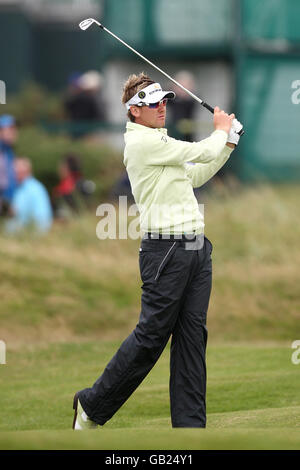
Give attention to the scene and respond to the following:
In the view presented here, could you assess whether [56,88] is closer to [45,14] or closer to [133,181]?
[45,14]

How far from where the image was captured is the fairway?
16.2 feet

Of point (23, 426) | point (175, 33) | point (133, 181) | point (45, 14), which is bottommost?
point (23, 426)

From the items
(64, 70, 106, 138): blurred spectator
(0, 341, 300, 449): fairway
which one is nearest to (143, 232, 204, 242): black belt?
(0, 341, 300, 449): fairway

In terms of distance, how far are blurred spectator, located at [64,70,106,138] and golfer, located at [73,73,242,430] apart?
11.0m

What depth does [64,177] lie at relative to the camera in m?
14.8

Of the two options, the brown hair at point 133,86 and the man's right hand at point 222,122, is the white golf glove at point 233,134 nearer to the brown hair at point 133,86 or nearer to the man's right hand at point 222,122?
the man's right hand at point 222,122

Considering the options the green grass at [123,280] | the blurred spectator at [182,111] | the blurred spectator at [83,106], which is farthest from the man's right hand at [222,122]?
the blurred spectator at [83,106]

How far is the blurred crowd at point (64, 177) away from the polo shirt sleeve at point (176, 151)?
736 cm

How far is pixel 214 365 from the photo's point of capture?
8852 millimetres

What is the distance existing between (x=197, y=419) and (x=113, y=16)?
45.2 ft

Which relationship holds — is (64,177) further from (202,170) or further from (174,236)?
(174,236)
